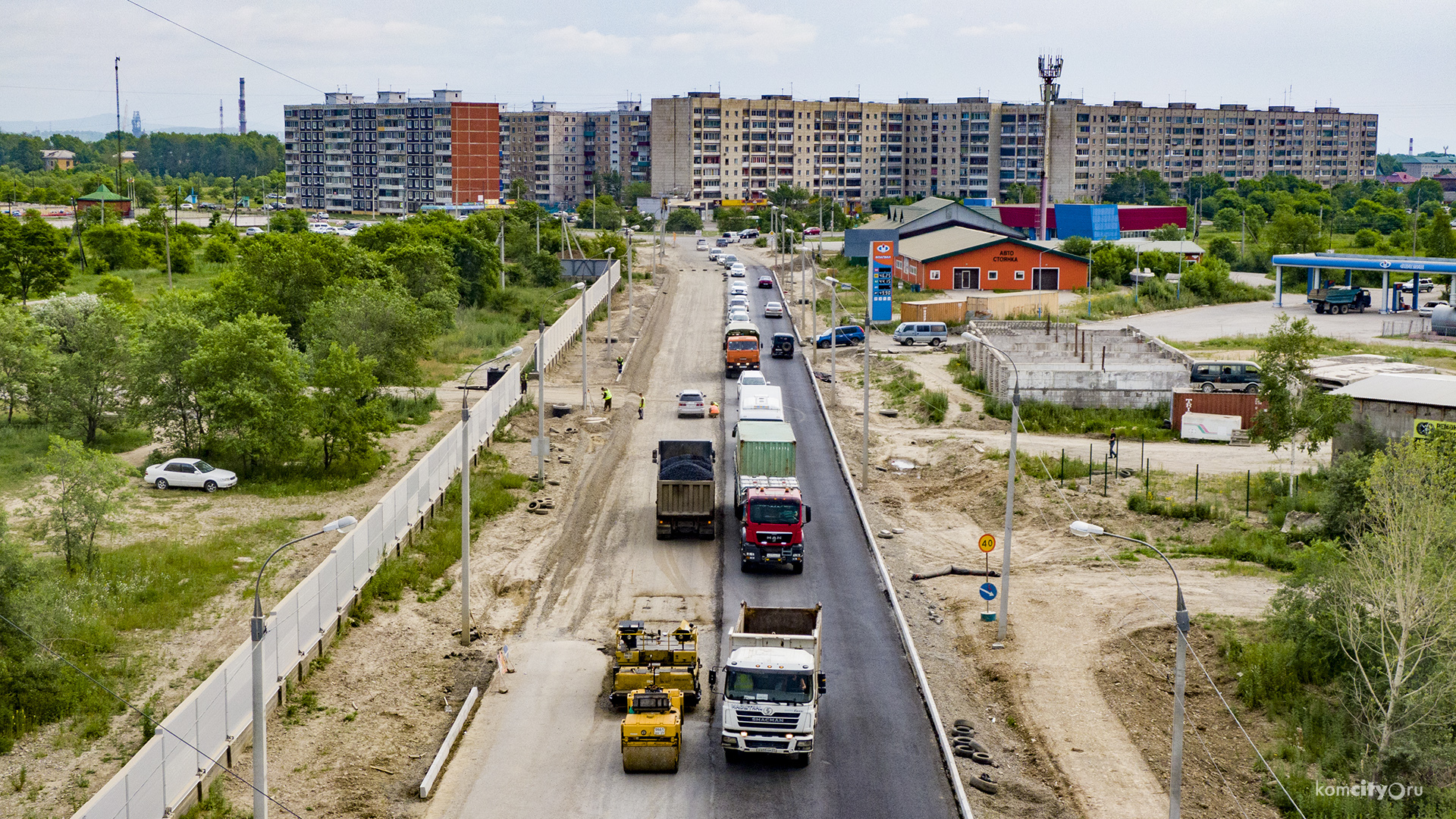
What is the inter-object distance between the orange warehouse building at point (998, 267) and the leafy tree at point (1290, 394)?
51.3m

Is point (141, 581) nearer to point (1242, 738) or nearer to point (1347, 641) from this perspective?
point (1242, 738)

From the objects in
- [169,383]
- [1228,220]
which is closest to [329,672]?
[169,383]

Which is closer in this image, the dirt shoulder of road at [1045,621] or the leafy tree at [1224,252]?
the dirt shoulder of road at [1045,621]

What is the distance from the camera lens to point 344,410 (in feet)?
150

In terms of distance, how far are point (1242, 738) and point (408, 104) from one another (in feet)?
624

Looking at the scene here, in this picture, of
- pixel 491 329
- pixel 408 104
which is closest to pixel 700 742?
pixel 491 329

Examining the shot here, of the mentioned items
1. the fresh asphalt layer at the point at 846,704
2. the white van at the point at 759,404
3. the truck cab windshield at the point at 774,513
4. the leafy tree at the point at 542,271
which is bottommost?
the fresh asphalt layer at the point at 846,704

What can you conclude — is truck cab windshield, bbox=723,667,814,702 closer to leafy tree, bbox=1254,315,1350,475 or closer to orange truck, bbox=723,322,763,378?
leafy tree, bbox=1254,315,1350,475

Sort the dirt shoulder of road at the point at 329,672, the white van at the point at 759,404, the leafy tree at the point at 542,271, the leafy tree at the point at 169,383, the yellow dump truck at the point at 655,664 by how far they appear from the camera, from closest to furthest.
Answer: the dirt shoulder of road at the point at 329,672
the yellow dump truck at the point at 655,664
the white van at the point at 759,404
the leafy tree at the point at 169,383
the leafy tree at the point at 542,271

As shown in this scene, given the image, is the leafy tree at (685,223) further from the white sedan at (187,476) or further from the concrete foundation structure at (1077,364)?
the white sedan at (187,476)

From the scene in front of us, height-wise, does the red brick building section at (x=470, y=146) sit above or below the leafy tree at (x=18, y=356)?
above

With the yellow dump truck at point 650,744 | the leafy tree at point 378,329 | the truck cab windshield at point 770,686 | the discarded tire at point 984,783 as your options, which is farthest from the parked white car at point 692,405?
the discarded tire at point 984,783

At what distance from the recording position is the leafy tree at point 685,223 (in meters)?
172

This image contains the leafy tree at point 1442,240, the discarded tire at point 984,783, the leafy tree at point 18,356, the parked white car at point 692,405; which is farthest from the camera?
the leafy tree at point 1442,240
